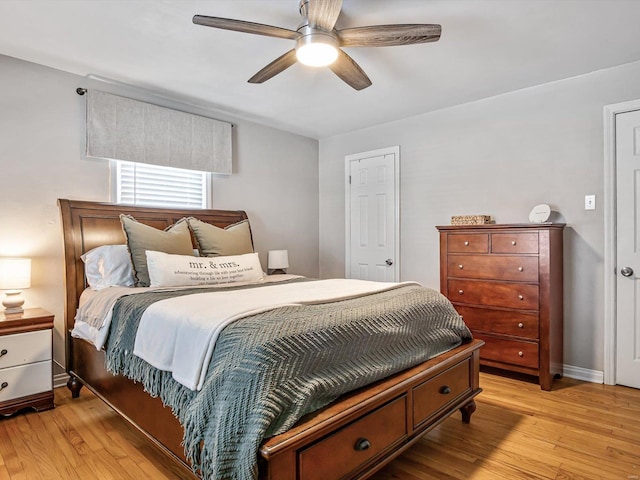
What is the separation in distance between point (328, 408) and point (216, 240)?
2090 millimetres

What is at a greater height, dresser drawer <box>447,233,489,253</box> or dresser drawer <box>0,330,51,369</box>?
dresser drawer <box>447,233,489,253</box>

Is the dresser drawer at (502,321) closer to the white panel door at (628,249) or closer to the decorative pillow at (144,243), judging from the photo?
the white panel door at (628,249)

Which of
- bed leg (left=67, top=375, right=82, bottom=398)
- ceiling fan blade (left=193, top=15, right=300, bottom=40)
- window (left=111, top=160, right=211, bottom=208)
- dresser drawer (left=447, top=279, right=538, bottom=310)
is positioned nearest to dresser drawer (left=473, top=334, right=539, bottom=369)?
dresser drawer (left=447, top=279, right=538, bottom=310)

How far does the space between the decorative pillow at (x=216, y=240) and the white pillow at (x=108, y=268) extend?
0.57 meters

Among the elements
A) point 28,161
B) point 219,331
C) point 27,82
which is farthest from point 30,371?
point 27,82

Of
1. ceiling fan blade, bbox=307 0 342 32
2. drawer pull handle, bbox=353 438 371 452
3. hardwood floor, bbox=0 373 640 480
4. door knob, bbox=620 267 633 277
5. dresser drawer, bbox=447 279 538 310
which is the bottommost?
hardwood floor, bbox=0 373 640 480

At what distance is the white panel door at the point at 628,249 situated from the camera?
2896 millimetres

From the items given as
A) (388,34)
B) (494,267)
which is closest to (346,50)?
(388,34)

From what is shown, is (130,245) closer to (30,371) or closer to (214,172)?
(30,371)

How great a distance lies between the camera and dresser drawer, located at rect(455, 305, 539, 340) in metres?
3.00

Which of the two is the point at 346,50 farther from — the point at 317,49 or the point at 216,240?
the point at 216,240

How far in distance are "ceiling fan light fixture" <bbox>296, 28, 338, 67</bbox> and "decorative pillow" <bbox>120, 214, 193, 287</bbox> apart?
1.61 meters

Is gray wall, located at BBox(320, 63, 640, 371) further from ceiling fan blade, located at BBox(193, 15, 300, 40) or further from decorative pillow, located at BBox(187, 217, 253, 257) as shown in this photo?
ceiling fan blade, located at BBox(193, 15, 300, 40)

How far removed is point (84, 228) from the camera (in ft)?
A: 9.81
